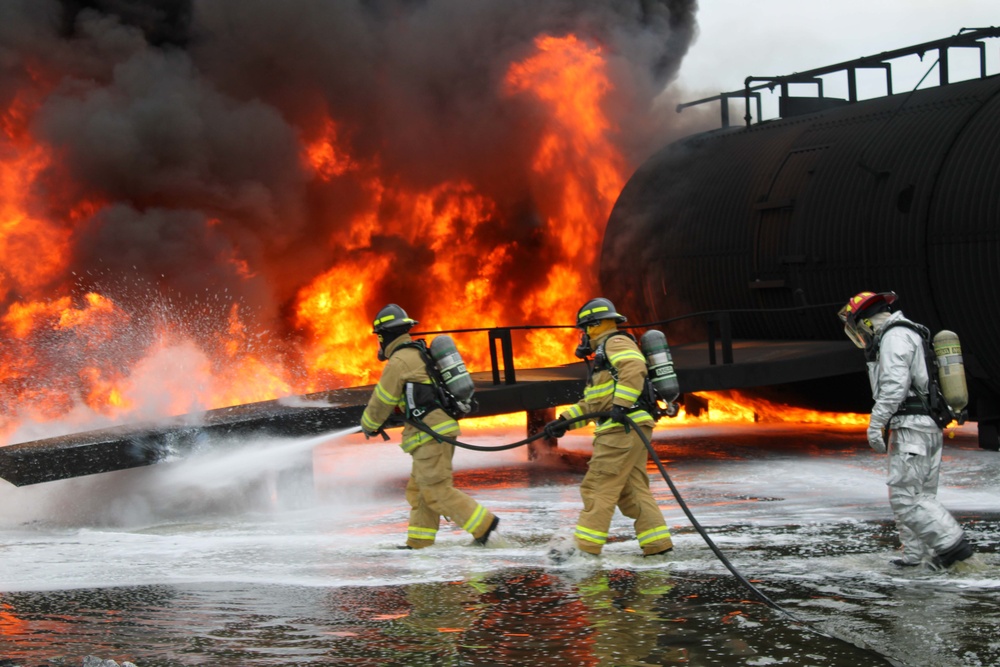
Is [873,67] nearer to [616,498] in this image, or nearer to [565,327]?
[565,327]

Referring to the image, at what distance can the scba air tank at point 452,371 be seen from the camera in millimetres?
7492

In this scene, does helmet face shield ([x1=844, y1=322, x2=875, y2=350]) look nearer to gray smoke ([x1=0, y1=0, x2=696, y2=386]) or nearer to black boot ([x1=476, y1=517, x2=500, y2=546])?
black boot ([x1=476, y1=517, x2=500, y2=546])

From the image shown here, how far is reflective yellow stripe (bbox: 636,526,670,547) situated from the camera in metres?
6.95

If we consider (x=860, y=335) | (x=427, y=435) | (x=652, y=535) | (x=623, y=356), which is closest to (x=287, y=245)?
(x=427, y=435)

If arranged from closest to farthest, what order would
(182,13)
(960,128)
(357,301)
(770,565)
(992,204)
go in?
(770,565) < (992,204) < (960,128) < (182,13) < (357,301)

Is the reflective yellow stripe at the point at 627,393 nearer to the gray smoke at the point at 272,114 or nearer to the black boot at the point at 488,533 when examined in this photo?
the black boot at the point at 488,533

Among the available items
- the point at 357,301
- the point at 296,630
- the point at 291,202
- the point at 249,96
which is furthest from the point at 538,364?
the point at 296,630

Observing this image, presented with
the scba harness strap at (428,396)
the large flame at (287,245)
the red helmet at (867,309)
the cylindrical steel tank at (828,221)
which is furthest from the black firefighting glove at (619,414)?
the large flame at (287,245)

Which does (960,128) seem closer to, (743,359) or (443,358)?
(743,359)

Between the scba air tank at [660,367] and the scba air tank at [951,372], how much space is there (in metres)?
1.55

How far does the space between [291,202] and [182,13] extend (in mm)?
2793

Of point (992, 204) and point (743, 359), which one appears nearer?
point (992, 204)

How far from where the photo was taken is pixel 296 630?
5461 millimetres

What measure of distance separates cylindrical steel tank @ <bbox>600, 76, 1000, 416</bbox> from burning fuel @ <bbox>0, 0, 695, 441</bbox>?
6.15 ft
